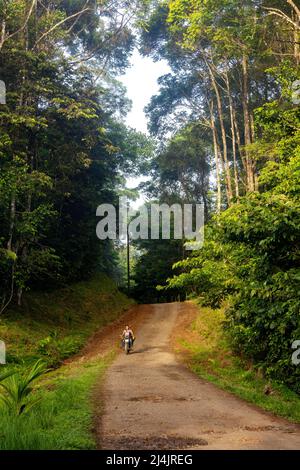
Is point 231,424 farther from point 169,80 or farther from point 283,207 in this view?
point 169,80

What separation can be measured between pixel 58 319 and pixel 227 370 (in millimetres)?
11470

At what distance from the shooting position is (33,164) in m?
24.0

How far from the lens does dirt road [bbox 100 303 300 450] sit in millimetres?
6172

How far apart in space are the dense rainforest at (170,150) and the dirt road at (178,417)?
2.02m

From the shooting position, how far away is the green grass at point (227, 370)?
403 inches

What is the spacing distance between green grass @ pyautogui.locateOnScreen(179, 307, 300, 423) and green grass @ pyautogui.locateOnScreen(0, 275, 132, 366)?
5746 millimetres

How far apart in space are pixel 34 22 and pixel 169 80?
46.5 ft
